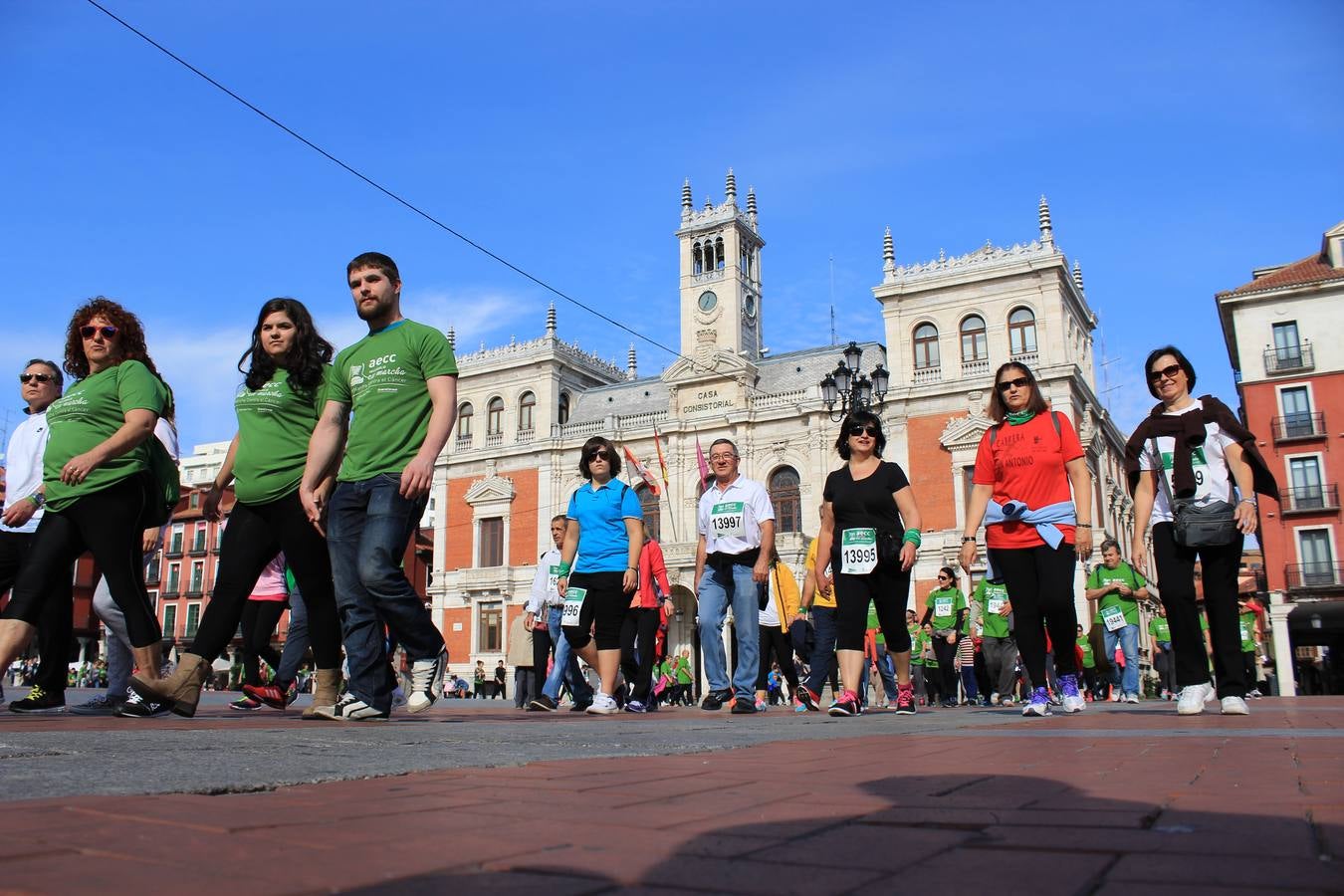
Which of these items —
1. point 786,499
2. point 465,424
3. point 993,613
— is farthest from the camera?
point 465,424

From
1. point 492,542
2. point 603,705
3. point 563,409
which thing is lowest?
point 603,705

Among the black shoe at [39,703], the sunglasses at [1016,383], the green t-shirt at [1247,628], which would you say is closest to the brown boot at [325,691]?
the black shoe at [39,703]

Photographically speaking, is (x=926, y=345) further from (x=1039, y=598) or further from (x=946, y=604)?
(x=1039, y=598)

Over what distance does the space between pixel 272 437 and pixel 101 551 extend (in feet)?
3.13

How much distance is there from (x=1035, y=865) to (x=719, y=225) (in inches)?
1519

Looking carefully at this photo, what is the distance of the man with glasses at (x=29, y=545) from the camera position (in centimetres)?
580

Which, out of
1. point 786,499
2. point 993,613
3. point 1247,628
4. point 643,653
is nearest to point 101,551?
point 643,653

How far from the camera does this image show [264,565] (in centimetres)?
A: 522

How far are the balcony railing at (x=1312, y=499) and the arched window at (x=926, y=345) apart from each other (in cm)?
1067

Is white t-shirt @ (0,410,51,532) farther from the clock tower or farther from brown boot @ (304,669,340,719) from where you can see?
the clock tower

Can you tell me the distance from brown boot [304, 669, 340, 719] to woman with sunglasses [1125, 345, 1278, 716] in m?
4.10

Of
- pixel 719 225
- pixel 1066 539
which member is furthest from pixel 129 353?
pixel 719 225

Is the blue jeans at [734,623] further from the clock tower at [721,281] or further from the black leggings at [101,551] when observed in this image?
the clock tower at [721,281]

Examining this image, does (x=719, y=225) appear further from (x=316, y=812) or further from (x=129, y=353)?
(x=316, y=812)
